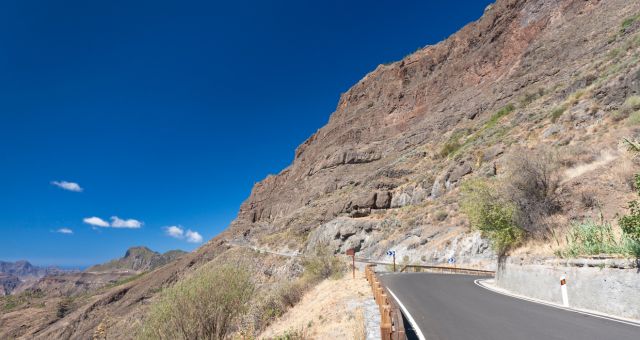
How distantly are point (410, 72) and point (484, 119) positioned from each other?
4420 cm

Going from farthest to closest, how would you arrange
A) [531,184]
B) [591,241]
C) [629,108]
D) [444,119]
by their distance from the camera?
[444,119], [629,108], [531,184], [591,241]

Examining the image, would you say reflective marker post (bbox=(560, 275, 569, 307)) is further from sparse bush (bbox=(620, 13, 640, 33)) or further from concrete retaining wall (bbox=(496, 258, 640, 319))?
sparse bush (bbox=(620, 13, 640, 33))

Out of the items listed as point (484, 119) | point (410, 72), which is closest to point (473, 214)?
point (484, 119)

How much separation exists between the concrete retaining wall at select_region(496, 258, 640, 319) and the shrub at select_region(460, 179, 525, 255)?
5.67 ft

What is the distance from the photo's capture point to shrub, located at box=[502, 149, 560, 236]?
47.6 ft

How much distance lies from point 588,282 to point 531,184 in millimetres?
6659

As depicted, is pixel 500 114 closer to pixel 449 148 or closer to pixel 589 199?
pixel 449 148

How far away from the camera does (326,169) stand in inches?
3314

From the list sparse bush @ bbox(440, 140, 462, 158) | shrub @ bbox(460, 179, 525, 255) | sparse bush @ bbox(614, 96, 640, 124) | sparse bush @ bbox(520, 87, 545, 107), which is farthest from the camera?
sparse bush @ bbox(440, 140, 462, 158)

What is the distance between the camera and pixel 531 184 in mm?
15297

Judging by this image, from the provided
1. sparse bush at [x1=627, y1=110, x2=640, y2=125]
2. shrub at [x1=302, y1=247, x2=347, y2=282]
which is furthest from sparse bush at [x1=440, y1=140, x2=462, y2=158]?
shrub at [x1=302, y1=247, x2=347, y2=282]

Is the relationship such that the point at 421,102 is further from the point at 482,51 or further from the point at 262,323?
the point at 262,323

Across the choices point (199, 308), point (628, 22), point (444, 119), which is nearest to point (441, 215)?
point (199, 308)

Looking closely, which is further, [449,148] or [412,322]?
[449,148]
